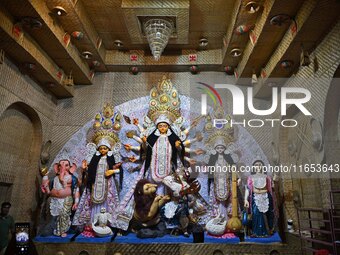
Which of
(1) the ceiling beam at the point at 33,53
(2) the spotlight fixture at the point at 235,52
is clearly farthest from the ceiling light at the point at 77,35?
(2) the spotlight fixture at the point at 235,52

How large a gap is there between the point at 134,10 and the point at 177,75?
2.31 metres

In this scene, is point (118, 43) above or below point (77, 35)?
above

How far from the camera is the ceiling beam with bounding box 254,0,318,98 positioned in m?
4.26

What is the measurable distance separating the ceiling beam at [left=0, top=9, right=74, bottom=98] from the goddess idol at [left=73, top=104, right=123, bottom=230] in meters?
1.18

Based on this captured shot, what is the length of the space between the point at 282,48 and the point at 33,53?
14.9ft

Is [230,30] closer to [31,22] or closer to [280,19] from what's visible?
[280,19]

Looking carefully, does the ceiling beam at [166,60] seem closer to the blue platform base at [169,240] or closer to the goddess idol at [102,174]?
the goddess idol at [102,174]

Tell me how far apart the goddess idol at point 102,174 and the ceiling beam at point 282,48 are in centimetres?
331

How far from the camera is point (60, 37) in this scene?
565 centimetres

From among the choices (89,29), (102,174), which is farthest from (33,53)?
(102,174)

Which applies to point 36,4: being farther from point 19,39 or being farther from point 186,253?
point 186,253

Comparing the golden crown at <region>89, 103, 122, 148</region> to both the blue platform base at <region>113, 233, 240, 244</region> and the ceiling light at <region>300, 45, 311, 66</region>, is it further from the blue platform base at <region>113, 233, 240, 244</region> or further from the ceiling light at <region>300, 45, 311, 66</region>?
the ceiling light at <region>300, 45, 311, 66</region>

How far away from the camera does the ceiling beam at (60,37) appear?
15.9 ft

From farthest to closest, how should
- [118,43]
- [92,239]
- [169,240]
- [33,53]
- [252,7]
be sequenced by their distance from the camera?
[118,43]
[92,239]
[169,240]
[33,53]
[252,7]
